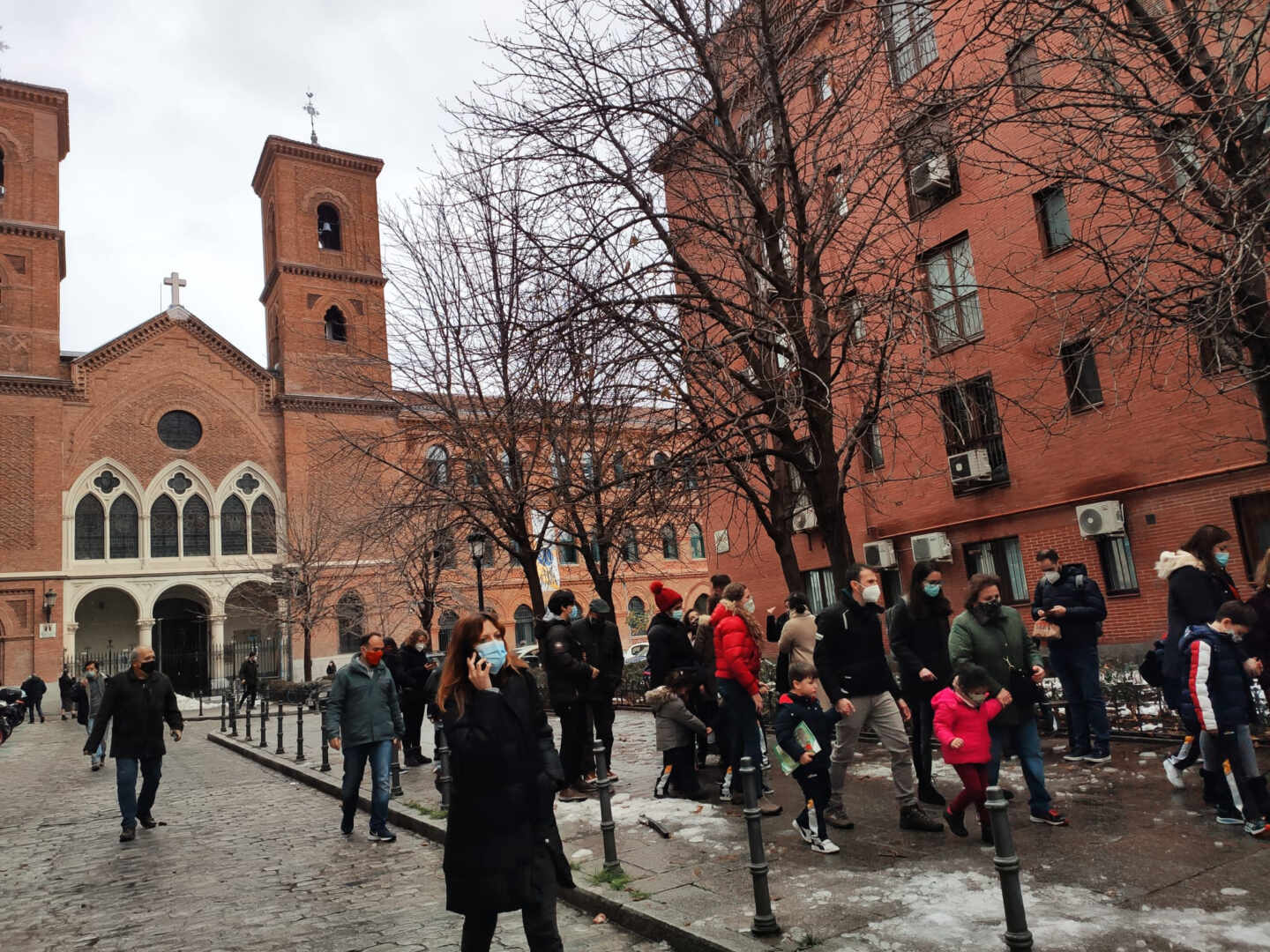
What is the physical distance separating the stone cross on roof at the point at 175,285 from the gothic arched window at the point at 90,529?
994cm

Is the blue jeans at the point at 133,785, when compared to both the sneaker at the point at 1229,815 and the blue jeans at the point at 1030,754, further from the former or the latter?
the sneaker at the point at 1229,815

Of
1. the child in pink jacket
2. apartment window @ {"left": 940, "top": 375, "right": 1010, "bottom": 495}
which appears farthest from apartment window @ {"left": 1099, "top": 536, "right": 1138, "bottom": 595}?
the child in pink jacket

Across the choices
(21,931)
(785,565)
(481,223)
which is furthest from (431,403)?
(21,931)

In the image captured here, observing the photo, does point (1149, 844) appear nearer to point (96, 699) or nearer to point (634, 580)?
point (96, 699)

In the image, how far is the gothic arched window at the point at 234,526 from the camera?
38812 millimetres

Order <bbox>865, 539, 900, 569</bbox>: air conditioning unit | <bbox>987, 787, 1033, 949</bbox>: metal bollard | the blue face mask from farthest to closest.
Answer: <bbox>865, 539, 900, 569</bbox>: air conditioning unit
the blue face mask
<bbox>987, 787, 1033, 949</bbox>: metal bollard

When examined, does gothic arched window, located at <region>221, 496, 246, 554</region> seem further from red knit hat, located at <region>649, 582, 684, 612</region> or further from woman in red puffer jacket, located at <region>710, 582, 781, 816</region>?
woman in red puffer jacket, located at <region>710, 582, 781, 816</region>

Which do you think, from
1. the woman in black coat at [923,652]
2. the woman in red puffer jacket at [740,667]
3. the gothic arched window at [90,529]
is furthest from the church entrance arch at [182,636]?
the woman in black coat at [923,652]

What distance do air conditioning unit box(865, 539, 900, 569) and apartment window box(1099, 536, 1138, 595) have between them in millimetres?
5128

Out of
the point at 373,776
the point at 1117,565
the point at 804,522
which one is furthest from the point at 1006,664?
the point at 804,522

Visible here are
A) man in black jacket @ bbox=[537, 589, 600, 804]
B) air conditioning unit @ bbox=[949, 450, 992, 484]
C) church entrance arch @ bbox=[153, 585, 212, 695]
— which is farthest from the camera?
church entrance arch @ bbox=[153, 585, 212, 695]

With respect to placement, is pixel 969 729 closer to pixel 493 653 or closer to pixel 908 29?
pixel 493 653

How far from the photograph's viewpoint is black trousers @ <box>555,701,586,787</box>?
29.0 feet

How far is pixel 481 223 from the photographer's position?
16.1 meters
